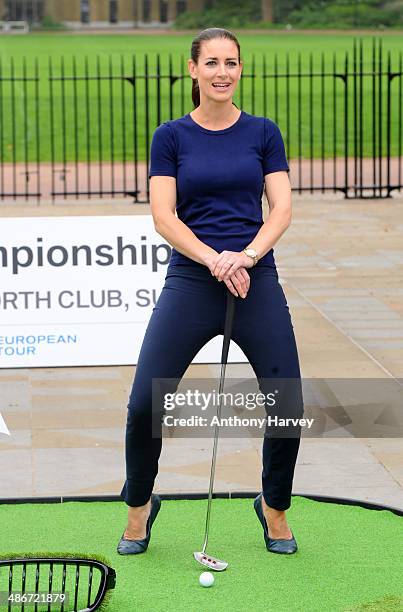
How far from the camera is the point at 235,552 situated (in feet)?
18.4

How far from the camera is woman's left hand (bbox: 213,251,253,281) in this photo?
5121 millimetres

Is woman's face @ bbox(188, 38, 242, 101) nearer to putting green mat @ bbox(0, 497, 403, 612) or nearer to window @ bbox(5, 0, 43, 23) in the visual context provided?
putting green mat @ bbox(0, 497, 403, 612)

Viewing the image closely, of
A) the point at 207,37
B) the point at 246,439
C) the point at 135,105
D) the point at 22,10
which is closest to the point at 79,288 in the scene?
the point at 246,439

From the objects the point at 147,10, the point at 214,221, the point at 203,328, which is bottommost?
→ the point at 147,10

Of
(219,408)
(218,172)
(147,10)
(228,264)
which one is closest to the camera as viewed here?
(228,264)

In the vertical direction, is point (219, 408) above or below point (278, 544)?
above

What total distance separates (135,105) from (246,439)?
14312 millimetres

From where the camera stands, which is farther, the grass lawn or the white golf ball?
the grass lawn

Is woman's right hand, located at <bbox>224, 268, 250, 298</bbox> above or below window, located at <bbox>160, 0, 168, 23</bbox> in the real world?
above

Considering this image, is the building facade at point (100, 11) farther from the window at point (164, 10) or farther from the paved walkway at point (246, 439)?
the paved walkway at point (246, 439)

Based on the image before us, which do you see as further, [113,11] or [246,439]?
[113,11]

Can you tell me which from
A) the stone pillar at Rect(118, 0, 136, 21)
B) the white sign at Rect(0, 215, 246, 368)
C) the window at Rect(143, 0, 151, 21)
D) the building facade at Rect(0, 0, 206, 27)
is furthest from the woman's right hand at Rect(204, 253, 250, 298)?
Result: the stone pillar at Rect(118, 0, 136, 21)

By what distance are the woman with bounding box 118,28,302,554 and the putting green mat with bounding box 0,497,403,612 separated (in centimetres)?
48

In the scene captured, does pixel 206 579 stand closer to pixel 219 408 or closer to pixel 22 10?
pixel 219 408
